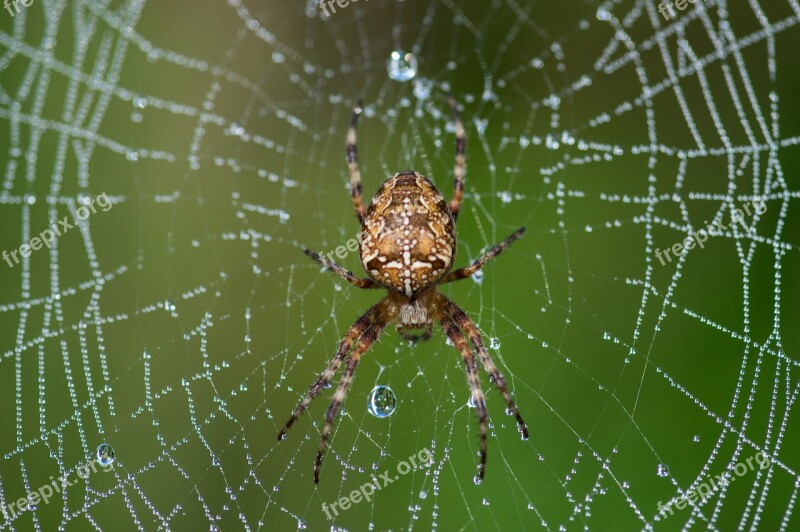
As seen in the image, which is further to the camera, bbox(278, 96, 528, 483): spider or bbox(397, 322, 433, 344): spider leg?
bbox(397, 322, 433, 344): spider leg

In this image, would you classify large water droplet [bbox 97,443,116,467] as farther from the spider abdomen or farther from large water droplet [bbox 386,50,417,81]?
large water droplet [bbox 386,50,417,81]

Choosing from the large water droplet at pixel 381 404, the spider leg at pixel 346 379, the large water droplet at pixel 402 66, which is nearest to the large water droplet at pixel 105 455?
the spider leg at pixel 346 379

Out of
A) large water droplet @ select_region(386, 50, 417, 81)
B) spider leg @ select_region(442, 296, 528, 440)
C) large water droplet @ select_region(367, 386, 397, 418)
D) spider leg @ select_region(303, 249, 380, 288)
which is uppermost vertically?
large water droplet @ select_region(386, 50, 417, 81)

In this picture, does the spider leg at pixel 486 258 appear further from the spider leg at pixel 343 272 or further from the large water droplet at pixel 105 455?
the large water droplet at pixel 105 455

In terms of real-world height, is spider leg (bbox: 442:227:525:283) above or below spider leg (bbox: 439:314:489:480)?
above

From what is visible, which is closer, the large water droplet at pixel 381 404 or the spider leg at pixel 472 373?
the spider leg at pixel 472 373

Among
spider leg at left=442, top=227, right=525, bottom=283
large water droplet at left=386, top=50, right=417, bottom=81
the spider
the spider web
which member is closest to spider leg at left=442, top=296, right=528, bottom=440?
the spider
